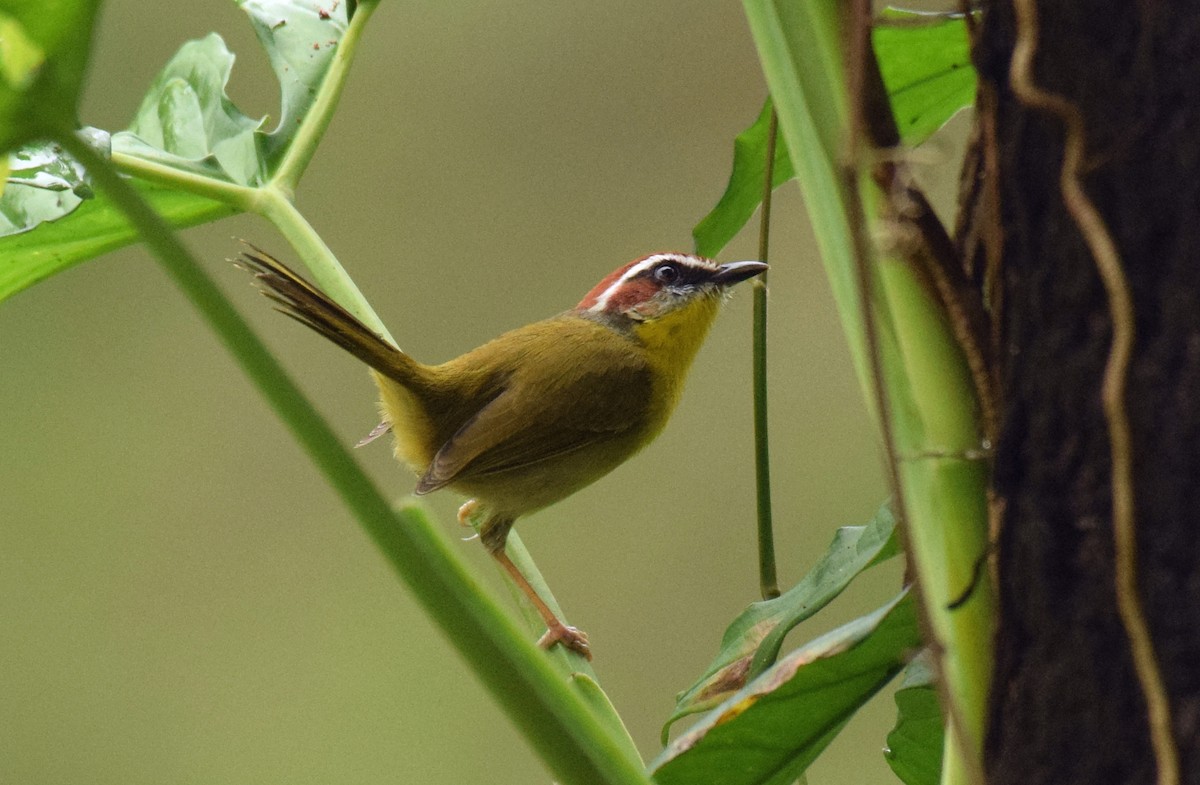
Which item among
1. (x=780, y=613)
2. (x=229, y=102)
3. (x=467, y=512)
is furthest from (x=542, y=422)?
(x=780, y=613)

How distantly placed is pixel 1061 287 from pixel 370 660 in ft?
11.9

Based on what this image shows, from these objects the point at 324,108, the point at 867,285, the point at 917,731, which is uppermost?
the point at 324,108

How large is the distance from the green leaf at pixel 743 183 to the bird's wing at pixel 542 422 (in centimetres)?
80

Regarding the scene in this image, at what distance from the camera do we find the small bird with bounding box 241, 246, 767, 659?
6.45 feet

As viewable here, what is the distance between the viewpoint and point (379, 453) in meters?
3.43

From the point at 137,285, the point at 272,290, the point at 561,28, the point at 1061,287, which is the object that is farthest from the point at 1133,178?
the point at 137,285

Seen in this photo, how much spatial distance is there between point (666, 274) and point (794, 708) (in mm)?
1546

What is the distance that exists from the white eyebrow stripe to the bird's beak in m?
0.09

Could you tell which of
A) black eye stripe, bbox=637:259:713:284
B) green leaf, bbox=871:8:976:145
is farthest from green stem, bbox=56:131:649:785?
black eye stripe, bbox=637:259:713:284

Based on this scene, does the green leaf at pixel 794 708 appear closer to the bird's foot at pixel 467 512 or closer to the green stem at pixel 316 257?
the green stem at pixel 316 257

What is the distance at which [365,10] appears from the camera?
126 centimetres

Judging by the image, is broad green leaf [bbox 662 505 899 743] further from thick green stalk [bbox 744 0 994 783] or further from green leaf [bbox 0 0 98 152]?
green leaf [bbox 0 0 98 152]

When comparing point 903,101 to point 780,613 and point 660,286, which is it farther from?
point 660,286

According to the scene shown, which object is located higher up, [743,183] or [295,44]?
[295,44]
